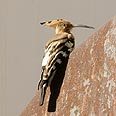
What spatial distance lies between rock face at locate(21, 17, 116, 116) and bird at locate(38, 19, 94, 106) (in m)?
0.05

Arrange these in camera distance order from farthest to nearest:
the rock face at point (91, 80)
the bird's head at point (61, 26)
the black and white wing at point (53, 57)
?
the bird's head at point (61, 26) < the black and white wing at point (53, 57) < the rock face at point (91, 80)

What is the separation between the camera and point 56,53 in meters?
1.41

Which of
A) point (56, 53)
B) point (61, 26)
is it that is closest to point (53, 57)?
point (56, 53)

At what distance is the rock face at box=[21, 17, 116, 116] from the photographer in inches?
47.9

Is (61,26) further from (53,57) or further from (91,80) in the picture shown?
(91,80)

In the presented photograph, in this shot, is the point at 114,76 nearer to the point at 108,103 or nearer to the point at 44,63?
the point at 108,103

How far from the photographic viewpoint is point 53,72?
139 centimetres

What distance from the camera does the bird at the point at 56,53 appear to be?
4.54ft

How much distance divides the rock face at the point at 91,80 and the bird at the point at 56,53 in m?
0.05

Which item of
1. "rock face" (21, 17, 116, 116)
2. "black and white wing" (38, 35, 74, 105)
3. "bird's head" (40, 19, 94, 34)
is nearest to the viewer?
"rock face" (21, 17, 116, 116)

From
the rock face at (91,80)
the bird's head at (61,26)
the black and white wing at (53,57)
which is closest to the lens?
the rock face at (91,80)

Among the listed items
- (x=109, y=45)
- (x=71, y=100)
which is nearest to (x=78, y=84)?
(x=71, y=100)

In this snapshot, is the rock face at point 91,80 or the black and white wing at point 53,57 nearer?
the rock face at point 91,80

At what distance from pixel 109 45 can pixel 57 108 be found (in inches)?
9.6
